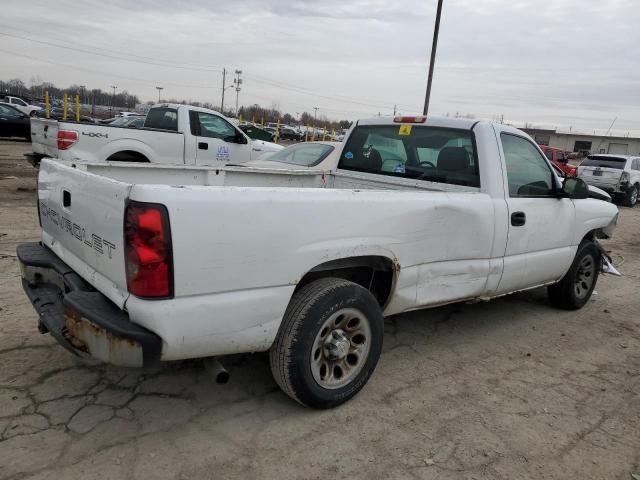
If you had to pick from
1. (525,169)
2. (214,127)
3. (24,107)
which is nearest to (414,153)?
(525,169)

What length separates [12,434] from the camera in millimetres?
2588

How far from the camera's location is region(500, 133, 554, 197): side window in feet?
13.1

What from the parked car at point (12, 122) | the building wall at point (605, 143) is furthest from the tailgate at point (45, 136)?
the building wall at point (605, 143)

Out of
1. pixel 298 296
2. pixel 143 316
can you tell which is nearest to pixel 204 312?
pixel 143 316

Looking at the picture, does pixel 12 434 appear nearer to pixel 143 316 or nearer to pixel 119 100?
pixel 143 316

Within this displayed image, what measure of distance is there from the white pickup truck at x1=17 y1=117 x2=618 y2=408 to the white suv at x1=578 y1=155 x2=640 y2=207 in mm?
14754

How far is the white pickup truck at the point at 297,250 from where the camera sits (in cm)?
229

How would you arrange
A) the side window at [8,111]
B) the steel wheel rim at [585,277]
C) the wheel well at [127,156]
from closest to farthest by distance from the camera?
the steel wheel rim at [585,277]
the wheel well at [127,156]
the side window at [8,111]

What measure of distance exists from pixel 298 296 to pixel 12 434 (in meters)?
1.61

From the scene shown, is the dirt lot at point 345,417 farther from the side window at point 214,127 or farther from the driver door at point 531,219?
the side window at point 214,127

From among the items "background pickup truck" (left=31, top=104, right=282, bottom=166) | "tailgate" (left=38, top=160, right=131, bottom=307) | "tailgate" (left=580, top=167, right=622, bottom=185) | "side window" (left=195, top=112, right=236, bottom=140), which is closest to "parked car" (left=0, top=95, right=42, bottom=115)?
"background pickup truck" (left=31, top=104, right=282, bottom=166)

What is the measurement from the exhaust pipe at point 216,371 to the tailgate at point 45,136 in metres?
7.17

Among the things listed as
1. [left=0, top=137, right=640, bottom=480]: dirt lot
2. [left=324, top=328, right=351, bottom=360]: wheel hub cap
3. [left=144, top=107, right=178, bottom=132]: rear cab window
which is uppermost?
[left=144, top=107, right=178, bottom=132]: rear cab window

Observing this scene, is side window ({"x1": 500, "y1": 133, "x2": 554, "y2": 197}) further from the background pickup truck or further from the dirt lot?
the background pickup truck
